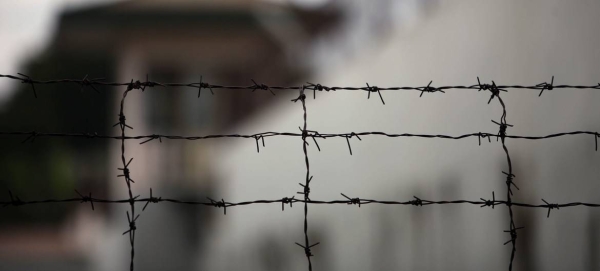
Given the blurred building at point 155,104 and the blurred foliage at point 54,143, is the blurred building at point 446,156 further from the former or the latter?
the blurred foliage at point 54,143

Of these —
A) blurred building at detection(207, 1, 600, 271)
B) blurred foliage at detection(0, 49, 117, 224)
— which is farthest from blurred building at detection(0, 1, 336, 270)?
blurred building at detection(207, 1, 600, 271)

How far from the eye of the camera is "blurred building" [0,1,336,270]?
4.43ft

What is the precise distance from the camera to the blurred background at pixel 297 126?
1152mm

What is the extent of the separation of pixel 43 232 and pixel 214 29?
0.80m

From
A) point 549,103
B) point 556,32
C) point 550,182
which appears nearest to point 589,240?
point 550,182

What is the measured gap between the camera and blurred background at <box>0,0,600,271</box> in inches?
45.4

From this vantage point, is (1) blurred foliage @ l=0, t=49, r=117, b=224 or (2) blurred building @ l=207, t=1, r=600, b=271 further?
(1) blurred foliage @ l=0, t=49, r=117, b=224

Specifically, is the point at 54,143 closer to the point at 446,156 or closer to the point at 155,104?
the point at 155,104

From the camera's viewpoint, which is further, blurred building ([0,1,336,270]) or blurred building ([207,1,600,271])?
blurred building ([0,1,336,270])

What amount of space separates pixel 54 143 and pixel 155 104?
0.31 meters

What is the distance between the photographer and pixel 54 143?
1404 millimetres

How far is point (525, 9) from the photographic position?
1.17 metres

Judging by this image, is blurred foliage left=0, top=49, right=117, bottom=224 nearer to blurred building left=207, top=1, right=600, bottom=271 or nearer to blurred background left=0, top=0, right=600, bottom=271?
blurred background left=0, top=0, right=600, bottom=271

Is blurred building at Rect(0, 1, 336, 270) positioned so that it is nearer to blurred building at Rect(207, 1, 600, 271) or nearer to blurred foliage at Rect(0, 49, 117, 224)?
blurred foliage at Rect(0, 49, 117, 224)
